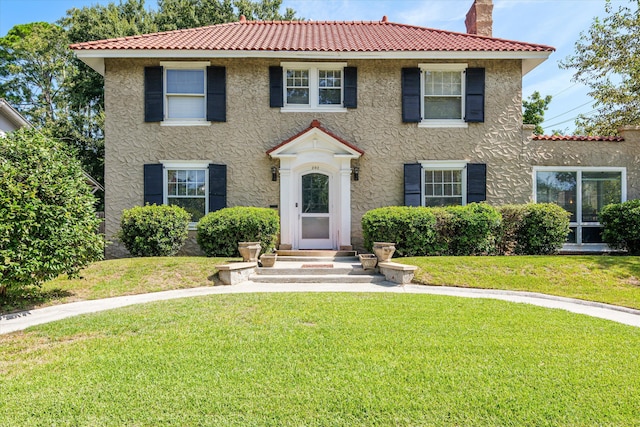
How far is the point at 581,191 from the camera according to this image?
451 inches

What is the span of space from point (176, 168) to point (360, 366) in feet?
31.0

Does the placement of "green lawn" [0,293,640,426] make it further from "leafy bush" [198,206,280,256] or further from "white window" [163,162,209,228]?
"white window" [163,162,209,228]

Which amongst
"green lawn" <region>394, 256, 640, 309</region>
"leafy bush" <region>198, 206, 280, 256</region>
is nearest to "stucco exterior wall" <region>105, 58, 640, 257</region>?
"leafy bush" <region>198, 206, 280, 256</region>

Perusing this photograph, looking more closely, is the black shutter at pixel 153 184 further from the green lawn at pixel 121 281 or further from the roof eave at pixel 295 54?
the roof eave at pixel 295 54

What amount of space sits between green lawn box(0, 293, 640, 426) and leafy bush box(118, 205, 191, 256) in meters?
4.29

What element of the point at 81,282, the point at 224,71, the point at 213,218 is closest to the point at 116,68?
the point at 224,71

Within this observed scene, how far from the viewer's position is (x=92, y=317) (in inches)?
209

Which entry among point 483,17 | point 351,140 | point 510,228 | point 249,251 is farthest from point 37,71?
point 510,228

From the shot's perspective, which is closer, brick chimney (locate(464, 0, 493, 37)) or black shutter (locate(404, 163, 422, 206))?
black shutter (locate(404, 163, 422, 206))

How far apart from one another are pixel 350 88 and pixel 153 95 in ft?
19.8

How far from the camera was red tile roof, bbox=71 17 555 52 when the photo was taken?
10836 mm

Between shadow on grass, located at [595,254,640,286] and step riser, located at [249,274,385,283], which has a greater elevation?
shadow on grass, located at [595,254,640,286]

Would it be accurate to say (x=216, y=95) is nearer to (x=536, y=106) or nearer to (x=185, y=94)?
(x=185, y=94)

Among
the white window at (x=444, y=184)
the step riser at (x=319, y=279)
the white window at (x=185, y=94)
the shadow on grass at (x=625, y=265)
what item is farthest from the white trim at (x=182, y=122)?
the shadow on grass at (x=625, y=265)
